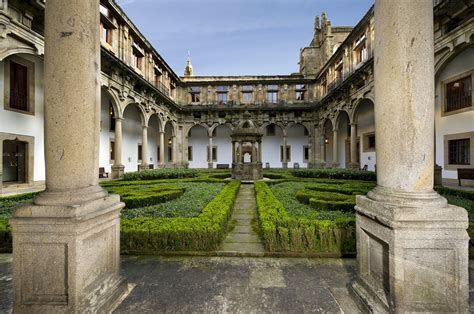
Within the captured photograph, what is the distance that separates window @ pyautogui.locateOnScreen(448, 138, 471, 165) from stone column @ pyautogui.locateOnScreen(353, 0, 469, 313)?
12800mm

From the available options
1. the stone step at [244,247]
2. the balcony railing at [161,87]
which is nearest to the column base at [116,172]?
the balcony railing at [161,87]

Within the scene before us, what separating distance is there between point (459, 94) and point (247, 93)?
751 inches

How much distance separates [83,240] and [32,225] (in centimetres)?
45

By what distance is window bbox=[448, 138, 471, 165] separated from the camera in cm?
1079

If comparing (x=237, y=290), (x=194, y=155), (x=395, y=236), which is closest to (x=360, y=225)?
(x=395, y=236)

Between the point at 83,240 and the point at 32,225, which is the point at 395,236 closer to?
Result: the point at 83,240

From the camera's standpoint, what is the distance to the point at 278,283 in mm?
2684

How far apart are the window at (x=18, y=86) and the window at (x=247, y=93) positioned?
64.7 ft

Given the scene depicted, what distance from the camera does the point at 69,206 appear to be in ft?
6.37

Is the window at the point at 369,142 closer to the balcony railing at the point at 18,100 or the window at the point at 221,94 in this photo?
the window at the point at 221,94

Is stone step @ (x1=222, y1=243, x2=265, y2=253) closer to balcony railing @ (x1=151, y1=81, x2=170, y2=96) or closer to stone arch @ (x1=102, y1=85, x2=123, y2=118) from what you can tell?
stone arch @ (x1=102, y1=85, x2=123, y2=118)

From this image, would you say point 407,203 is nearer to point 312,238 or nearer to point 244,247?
point 312,238

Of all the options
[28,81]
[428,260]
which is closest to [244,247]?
[428,260]

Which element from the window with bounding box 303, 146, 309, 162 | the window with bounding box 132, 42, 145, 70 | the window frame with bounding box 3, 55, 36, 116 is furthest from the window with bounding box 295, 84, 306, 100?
the window frame with bounding box 3, 55, 36, 116
